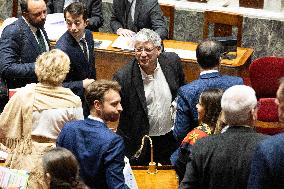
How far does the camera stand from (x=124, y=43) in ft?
22.9

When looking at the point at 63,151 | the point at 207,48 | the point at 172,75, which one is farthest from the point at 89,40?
the point at 63,151

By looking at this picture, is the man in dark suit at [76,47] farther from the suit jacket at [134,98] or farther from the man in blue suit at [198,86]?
the man in blue suit at [198,86]

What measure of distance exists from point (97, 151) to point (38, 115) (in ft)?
2.64

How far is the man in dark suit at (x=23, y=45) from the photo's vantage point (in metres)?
5.18

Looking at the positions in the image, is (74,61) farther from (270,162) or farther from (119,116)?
(270,162)

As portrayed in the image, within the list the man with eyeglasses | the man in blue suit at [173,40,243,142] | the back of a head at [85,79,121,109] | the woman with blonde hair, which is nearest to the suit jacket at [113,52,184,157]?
the man with eyeglasses

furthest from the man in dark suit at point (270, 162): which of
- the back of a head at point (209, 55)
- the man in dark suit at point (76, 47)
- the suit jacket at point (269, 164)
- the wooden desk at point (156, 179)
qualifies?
the man in dark suit at point (76, 47)

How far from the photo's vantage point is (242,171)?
11.2ft

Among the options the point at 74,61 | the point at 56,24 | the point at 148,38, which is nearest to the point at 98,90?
the point at 148,38

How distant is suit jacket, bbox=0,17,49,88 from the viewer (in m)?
5.17

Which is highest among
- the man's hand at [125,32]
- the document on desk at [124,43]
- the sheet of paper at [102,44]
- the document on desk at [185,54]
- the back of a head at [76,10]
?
the back of a head at [76,10]

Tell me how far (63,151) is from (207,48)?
1717mm

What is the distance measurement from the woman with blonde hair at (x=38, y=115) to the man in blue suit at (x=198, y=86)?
0.71 m

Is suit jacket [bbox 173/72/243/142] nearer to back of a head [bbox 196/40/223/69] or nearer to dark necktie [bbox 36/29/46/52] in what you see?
back of a head [bbox 196/40/223/69]
